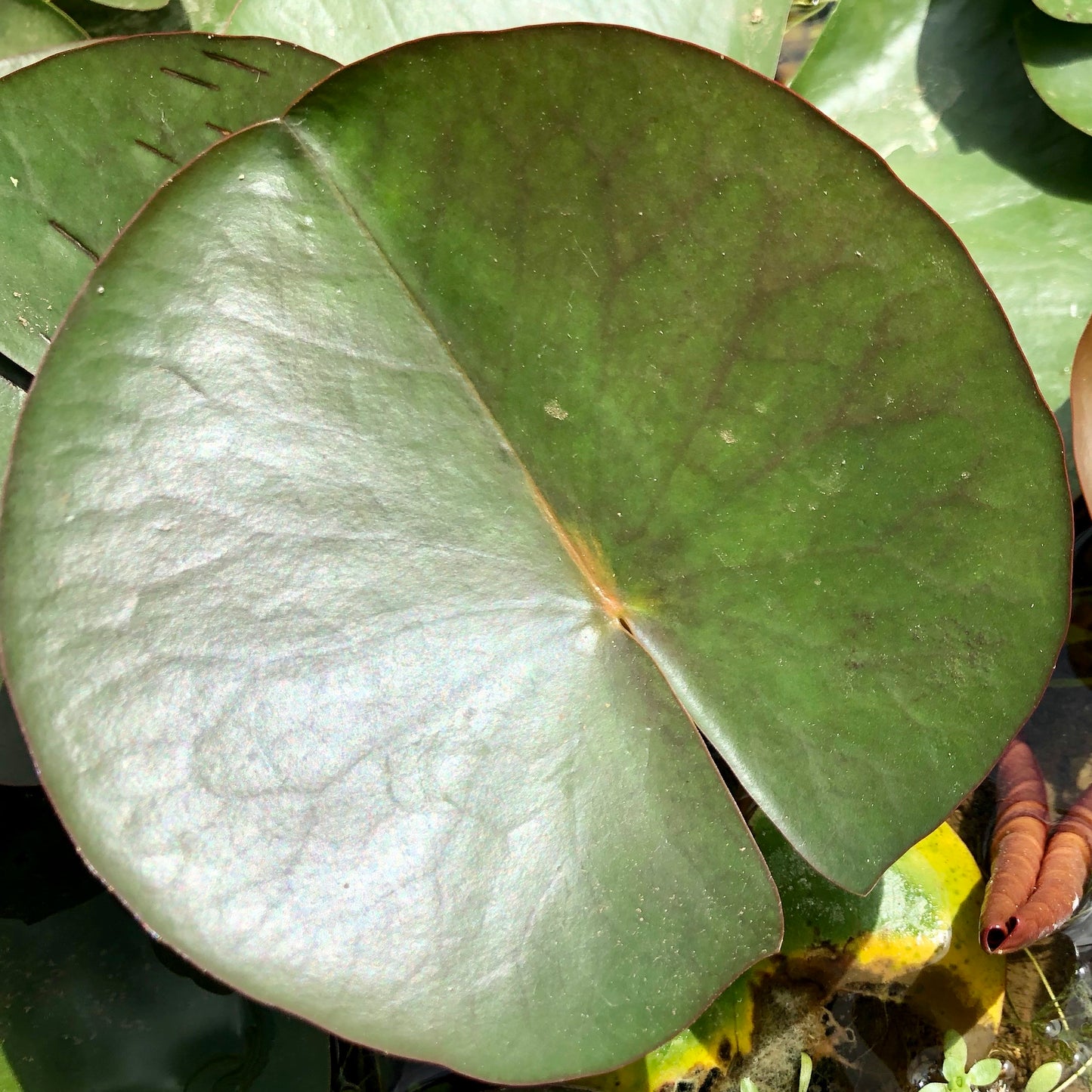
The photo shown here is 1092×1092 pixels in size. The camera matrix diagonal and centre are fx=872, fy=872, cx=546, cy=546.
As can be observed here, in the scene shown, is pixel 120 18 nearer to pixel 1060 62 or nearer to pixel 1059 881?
pixel 1060 62

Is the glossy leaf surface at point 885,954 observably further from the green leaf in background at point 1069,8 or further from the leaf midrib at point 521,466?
the green leaf in background at point 1069,8

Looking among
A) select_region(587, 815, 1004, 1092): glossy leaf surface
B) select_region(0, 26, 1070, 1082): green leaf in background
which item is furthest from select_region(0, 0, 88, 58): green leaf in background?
select_region(587, 815, 1004, 1092): glossy leaf surface

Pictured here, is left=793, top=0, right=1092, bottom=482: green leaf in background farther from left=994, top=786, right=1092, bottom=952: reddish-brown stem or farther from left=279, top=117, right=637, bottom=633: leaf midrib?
left=279, top=117, right=637, bottom=633: leaf midrib

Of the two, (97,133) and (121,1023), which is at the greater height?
(97,133)

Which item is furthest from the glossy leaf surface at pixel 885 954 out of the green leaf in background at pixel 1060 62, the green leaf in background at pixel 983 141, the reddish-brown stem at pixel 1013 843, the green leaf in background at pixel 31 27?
the green leaf in background at pixel 31 27

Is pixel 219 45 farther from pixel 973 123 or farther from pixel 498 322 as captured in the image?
pixel 973 123

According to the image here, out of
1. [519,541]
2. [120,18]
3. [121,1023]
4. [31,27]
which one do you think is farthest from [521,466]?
[120,18]
